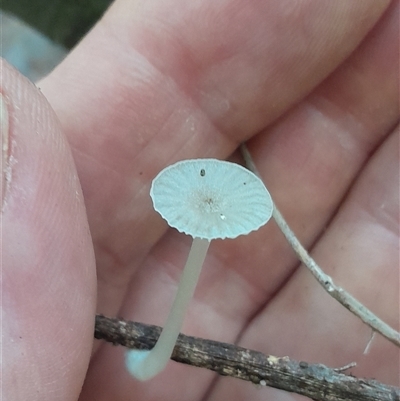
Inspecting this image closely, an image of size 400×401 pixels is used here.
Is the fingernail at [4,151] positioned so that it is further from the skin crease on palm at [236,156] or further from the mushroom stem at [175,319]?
the mushroom stem at [175,319]

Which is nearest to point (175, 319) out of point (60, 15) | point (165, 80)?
point (165, 80)

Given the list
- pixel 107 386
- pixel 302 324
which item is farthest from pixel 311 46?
pixel 107 386

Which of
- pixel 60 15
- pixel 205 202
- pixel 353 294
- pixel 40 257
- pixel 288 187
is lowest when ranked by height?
pixel 40 257

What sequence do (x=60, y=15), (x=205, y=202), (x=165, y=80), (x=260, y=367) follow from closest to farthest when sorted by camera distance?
1. (x=205, y=202)
2. (x=260, y=367)
3. (x=165, y=80)
4. (x=60, y=15)

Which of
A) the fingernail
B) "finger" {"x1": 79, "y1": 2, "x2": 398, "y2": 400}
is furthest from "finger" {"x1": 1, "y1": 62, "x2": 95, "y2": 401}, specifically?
"finger" {"x1": 79, "y1": 2, "x2": 398, "y2": 400}

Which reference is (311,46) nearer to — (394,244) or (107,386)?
(394,244)

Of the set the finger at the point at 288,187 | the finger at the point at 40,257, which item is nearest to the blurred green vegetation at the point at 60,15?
the finger at the point at 288,187

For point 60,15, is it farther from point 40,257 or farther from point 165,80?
point 40,257
